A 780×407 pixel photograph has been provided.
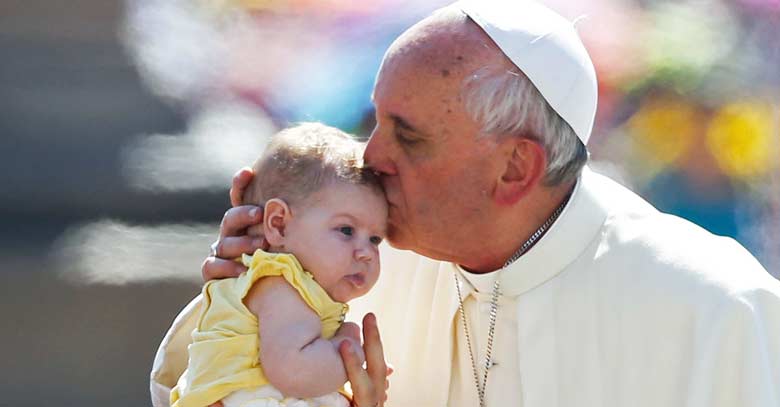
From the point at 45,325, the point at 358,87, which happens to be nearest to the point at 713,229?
the point at 358,87

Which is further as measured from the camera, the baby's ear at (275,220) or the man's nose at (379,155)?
the man's nose at (379,155)

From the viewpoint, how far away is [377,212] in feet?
8.84

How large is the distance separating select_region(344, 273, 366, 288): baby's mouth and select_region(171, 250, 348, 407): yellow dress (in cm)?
7

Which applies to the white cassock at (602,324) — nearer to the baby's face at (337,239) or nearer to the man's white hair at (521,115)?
the man's white hair at (521,115)

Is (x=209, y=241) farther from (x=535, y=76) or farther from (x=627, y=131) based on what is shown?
(x=535, y=76)

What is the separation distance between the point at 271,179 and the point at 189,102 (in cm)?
410

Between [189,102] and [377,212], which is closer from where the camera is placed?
[377,212]

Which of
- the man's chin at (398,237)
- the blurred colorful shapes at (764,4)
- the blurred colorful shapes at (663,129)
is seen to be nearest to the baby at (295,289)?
the man's chin at (398,237)

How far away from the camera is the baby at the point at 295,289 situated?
254 cm

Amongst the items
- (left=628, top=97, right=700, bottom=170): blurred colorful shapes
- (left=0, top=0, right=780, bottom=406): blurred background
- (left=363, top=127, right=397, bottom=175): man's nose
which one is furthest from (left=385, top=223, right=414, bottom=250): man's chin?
(left=628, top=97, right=700, bottom=170): blurred colorful shapes

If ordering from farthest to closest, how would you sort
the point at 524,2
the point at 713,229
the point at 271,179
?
the point at 713,229 → the point at 524,2 → the point at 271,179

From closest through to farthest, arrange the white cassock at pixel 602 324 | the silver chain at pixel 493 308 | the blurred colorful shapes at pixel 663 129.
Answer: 1. the white cassock at pixel 602 324
2. the silver chain at pixel 493 308
3. the blurred colorful shapes at pixel 663 129

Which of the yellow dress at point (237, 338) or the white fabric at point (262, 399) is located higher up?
the yellow dress at point (237, 338)

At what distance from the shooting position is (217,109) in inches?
258
